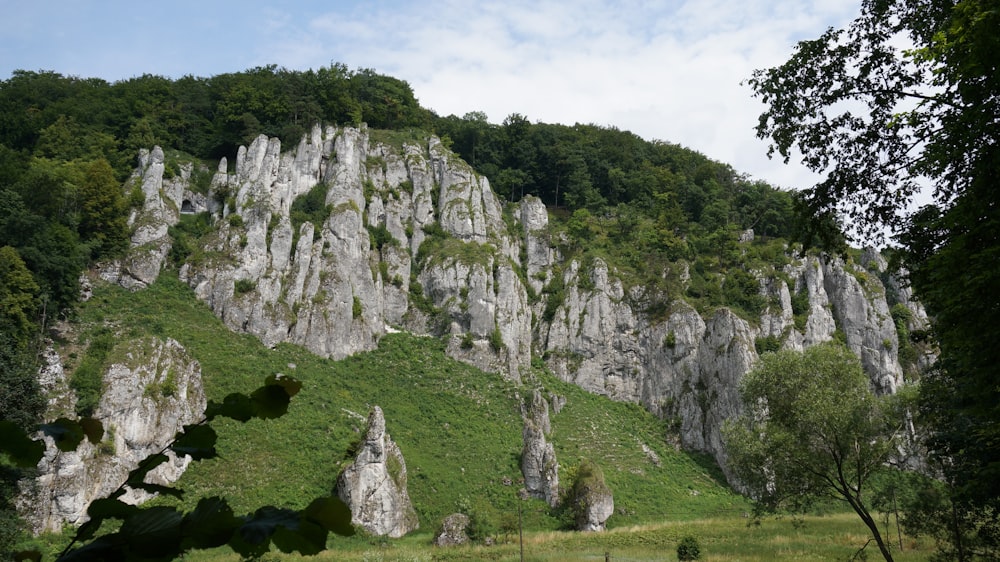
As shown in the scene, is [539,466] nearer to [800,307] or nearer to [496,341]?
[496,341]

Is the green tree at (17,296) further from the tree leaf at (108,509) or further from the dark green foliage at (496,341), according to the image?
the tree leaf at (108,509)

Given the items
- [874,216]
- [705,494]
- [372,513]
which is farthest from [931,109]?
[705,494]

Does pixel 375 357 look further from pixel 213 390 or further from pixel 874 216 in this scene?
pixel 874 216

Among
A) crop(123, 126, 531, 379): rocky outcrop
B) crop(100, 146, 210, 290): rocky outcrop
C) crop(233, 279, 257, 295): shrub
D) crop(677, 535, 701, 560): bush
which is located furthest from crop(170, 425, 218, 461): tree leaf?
crop(100, 146, 210, 290): rocky outcrop

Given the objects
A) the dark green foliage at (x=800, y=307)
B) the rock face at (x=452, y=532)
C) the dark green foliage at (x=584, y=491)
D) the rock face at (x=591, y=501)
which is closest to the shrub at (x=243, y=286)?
the rock face at (x=452, y=532)

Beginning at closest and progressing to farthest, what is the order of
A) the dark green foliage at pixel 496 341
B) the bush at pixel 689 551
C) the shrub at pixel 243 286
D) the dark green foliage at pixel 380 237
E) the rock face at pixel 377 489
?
the bush at pixel 689 551
the rock face at pixel 377 489
the shrub at pixel 243 286
the dark green foliage at pixel 496 341
the dark green foliage at pixel 380 237

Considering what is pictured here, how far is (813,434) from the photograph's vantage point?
2319 centimetres

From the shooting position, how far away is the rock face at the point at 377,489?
33625mm

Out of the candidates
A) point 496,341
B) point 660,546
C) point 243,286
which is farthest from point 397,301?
point 660,546

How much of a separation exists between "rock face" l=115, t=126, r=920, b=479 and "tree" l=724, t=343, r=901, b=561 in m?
26.7

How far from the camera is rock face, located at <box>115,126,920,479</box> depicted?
51094 millimetres

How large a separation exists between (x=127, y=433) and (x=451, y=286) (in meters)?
31.3

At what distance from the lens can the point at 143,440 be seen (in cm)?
3362

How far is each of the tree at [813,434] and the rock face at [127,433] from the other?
25306 mm
